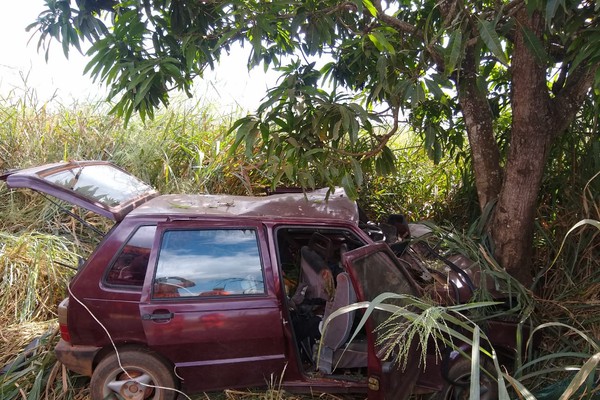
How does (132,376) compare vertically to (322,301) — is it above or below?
below

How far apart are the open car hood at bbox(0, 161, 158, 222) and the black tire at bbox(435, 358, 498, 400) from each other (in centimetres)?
220

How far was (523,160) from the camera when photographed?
11.9 feet

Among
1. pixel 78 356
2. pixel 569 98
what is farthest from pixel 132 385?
pixel 569 98

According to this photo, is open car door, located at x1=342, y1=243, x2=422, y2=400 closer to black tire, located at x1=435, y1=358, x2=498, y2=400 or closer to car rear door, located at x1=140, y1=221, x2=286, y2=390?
black tire, located at x1=435, y1=358, x2=498, y2=400

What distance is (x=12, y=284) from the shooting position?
14.0 feet

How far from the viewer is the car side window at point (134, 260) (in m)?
2.93

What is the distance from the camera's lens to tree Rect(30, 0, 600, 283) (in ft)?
9.59

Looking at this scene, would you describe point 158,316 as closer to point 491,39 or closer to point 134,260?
point 134,260

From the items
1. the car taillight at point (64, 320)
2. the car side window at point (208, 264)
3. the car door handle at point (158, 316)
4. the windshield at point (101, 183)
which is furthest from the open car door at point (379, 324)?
the car taillight at point (64, 320)

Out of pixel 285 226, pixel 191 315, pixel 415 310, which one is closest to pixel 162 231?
pixel 191 315

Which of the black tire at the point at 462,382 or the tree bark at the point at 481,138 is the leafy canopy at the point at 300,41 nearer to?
the tree bark at the point at 481,138

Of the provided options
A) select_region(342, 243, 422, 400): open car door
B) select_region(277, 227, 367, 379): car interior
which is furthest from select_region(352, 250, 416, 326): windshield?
select_region(277, 227, 367, 379): car interior

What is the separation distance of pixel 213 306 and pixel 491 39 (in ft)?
6.89

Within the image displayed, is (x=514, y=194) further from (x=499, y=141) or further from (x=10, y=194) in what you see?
(x=10, y=194)
